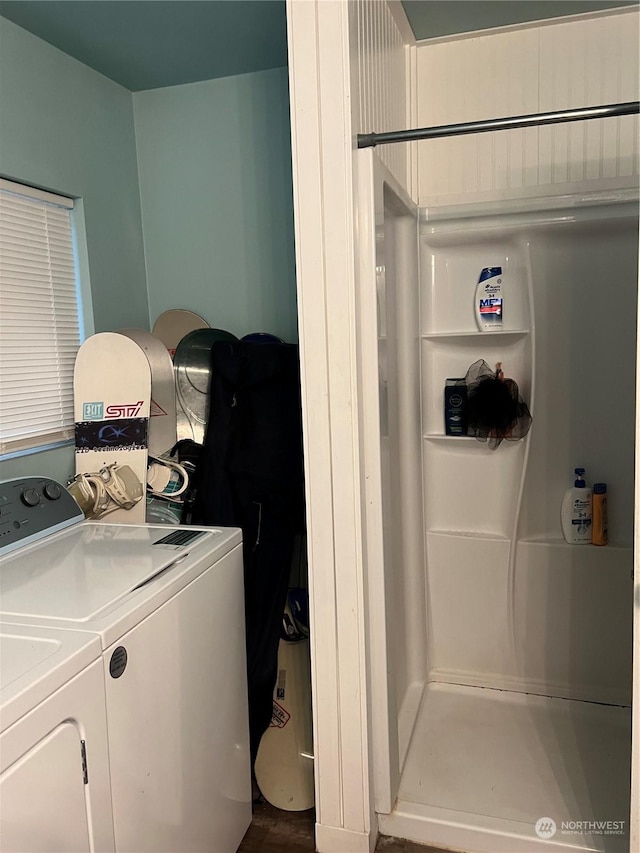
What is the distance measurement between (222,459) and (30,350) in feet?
2.41

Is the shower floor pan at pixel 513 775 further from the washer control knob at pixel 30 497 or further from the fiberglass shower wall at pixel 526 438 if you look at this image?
the washer control knob at pixel 30 497

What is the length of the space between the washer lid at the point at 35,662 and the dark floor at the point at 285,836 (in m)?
1.10

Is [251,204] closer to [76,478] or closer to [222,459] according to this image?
[222,459]

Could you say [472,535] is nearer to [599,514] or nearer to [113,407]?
[599,514]

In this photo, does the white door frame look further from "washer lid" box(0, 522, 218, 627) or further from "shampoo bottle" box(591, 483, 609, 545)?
"shampoo bottle" box(591, 483, 609, 545)

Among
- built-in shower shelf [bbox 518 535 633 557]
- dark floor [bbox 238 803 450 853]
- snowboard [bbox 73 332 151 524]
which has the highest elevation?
snowboard [bbox 73 332 151 524]

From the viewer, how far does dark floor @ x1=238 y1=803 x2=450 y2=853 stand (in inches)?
76.5

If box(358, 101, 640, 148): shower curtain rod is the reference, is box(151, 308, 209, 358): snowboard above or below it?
below

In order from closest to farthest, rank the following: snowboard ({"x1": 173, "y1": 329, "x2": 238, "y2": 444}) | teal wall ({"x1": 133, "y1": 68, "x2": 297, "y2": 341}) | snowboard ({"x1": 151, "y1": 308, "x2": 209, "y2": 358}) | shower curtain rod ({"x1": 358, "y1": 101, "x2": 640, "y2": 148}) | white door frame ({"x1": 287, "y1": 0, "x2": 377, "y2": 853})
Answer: shower curtain rod ({"x1": 358, "y1": 101, "x2": 640, "y2": 148})
white door frame ({"x1": 287, "y1": 0, "x2": 377, "y2": 853})
snowboard ({"x1": 173, "y1": 329, "x2": 238, "y2": 444})
teal wall ({"x1": 133, "y1": 68, "x2": 297, "y2": 341})
snowboard ({"x1": 151, "y1": 308, "x2": 209, "y2": 358})

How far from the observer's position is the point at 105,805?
1.30m

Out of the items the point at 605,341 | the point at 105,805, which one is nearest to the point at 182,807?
the point at 105,805

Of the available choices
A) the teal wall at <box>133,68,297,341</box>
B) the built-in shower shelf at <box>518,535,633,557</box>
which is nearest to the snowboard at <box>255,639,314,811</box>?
the built-in shower shelf at <box>518,535,633,557</box>

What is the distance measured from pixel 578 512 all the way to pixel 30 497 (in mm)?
1917

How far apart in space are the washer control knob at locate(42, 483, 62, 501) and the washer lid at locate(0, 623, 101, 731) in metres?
0.67
